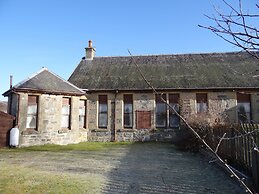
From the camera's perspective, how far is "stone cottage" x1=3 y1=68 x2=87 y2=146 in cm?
1612

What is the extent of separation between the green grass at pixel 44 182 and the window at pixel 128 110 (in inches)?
426

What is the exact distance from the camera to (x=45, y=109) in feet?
55.1

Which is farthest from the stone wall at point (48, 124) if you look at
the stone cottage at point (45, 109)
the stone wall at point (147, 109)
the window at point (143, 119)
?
the window at point (143, 119)

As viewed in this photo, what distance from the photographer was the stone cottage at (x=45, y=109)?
16.1 m

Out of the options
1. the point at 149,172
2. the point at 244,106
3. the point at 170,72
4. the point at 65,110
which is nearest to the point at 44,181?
the point at 149,172

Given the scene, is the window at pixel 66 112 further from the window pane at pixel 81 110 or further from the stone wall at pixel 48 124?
the window pane at pixel 81 110

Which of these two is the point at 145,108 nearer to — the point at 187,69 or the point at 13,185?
the point at 187,69

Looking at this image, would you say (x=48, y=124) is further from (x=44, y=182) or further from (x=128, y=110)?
(x=44, y=182)

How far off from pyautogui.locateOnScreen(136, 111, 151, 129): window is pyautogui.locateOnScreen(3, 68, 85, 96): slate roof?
14.9ft

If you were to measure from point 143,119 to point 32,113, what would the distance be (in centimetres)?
788

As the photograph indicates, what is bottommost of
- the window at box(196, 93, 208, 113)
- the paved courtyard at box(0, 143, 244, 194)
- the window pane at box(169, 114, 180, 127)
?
the paved courtyard at box(0, 143, 244, 194)

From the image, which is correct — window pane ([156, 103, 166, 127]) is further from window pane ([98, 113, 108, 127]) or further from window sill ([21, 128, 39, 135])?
window sill ([21, 128, 39, 135])

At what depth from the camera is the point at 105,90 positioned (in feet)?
64.5

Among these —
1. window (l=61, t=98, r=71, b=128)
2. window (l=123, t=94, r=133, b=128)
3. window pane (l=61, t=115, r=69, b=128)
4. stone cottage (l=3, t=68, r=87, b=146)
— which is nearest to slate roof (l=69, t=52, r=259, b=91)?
window (l=123, t=94, r=133, b=128)
